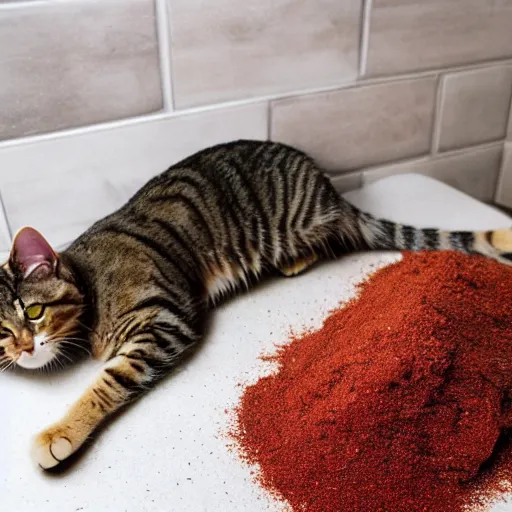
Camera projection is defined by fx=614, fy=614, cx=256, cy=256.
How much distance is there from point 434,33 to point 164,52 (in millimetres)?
584

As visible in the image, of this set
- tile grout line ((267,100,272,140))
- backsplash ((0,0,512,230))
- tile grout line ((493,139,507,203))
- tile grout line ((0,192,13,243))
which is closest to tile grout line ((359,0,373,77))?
backsplash ((0,0,512,230))

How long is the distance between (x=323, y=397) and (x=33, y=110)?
2.06ft

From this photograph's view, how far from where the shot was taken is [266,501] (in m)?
0.66

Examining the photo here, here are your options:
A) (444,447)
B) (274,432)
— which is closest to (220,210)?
(274,432)

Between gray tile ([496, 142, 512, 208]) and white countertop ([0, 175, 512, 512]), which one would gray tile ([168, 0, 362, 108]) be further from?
gray tile ([496, 142, 512, 208])

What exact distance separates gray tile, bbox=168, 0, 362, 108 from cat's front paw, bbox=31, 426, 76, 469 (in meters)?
0.60

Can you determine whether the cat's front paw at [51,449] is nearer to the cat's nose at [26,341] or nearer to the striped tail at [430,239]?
the cat's nose at [26,341]

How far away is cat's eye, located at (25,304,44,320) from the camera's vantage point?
0.81 m

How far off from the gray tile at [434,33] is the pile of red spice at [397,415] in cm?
60

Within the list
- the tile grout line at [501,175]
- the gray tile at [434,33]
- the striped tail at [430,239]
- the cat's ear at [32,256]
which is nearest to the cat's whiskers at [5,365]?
the cat's ear at [32,256]

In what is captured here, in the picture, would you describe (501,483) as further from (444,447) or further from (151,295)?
→ (151,295)

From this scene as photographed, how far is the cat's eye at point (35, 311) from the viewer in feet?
2.67

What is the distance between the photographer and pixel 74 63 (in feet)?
3.17

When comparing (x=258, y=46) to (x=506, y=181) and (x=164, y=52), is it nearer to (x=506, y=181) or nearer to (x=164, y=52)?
(x=164, y=52)
